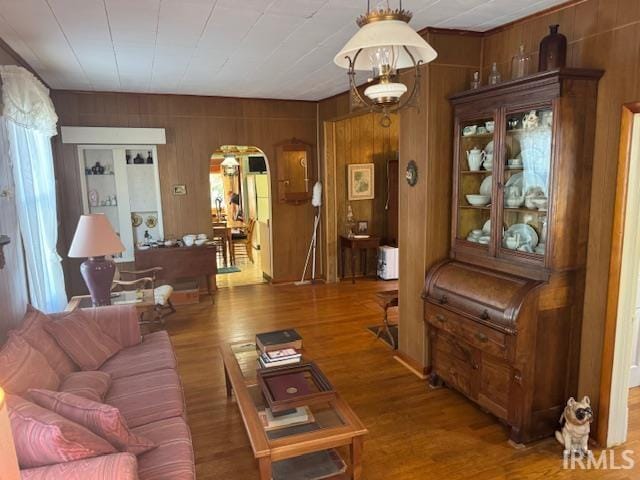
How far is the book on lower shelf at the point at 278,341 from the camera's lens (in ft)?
9.45

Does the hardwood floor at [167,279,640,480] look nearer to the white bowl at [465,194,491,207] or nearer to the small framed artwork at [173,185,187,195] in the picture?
the white bowl at [465,194,491,207]

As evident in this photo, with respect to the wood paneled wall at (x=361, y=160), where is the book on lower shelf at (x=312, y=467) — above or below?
below

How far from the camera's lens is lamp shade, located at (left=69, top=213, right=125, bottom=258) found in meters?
3.47

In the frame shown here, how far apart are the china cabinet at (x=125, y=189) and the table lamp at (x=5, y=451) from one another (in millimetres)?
5327

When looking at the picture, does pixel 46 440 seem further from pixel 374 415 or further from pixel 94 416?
pixel 374 415

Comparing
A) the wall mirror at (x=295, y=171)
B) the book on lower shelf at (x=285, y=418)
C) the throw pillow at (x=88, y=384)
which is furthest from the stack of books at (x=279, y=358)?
the wall mirror at (x=295, y=171)

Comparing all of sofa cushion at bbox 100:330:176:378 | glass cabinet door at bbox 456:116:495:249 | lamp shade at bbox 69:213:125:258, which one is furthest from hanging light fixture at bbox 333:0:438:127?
lamp shade at bbox 69:213:125:258

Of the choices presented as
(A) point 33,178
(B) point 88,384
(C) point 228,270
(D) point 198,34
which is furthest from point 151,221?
(B) point 88,384

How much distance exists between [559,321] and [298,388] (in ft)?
5.48

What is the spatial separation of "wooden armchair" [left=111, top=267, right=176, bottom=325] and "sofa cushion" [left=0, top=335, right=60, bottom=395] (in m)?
2.27

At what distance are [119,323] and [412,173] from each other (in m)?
2.50

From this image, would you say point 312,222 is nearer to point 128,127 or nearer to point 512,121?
point 128,127

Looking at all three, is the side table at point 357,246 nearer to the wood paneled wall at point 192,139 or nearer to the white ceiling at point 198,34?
the wood paneled wall at point 192,139

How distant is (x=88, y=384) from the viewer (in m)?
2.36
